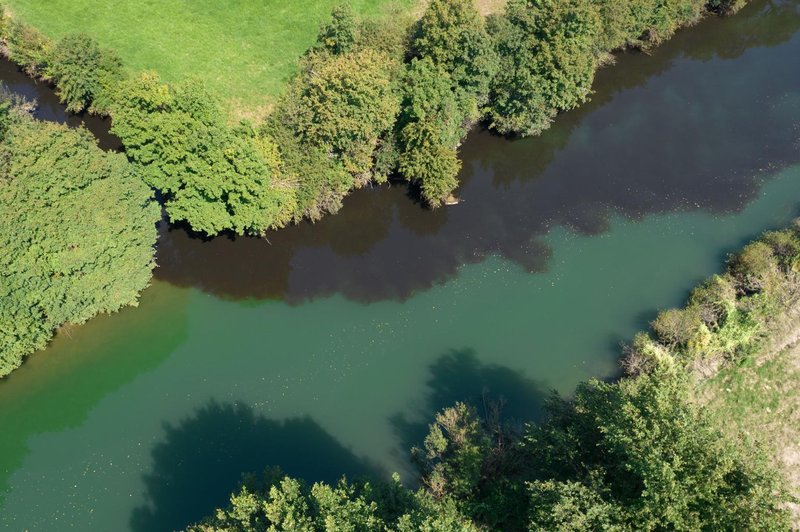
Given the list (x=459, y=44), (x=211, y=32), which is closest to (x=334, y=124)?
(x=459, y=44)

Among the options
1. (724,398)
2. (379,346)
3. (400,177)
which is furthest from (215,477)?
(724,398)

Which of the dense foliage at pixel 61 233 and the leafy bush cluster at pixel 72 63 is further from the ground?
the leafy bush cluster at pixel 72 63

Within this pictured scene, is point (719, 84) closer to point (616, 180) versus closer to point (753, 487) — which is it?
point (616, 180)

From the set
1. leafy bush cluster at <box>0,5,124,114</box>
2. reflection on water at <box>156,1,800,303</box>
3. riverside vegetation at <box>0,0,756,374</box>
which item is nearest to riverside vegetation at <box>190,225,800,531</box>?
reflection on water at <box>156,1,800,303</box>

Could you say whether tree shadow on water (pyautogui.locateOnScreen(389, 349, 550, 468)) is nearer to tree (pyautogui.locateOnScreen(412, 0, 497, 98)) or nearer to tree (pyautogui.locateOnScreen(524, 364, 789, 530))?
tree (pyautogui.locateOnScreen(524, 364, 789, 530))

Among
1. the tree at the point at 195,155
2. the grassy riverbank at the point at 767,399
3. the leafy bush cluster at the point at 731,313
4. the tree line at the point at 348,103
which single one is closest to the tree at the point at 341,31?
the tree line at the point at 348,103

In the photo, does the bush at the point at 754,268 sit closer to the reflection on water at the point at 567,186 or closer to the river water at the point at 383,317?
the river water at the point at 383,317

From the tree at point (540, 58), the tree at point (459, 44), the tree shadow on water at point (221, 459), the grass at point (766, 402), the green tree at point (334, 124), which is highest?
the tree at point (540, 58)
